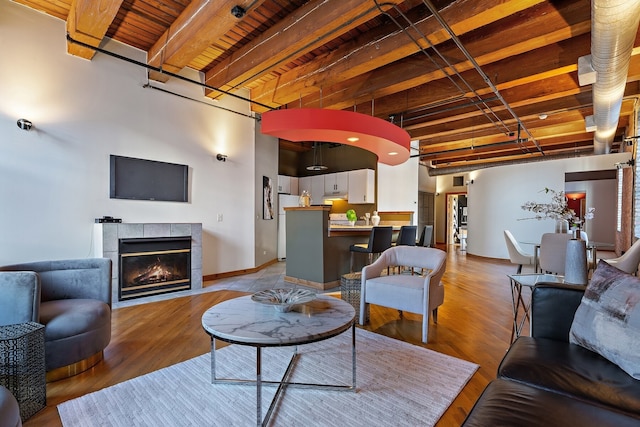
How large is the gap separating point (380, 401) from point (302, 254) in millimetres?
3342

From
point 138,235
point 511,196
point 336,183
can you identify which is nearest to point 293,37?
point 138,235

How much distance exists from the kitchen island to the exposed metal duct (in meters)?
3.24

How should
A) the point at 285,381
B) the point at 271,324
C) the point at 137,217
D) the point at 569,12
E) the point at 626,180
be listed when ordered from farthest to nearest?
the point at 626,180 → the point at 137,217 → the point at 569,12 → the point at 285,381 → the point at 271,324

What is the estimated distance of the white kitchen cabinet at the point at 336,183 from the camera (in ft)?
26.6

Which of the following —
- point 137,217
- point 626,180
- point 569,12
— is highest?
point 569,12

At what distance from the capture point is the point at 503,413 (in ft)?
3.69

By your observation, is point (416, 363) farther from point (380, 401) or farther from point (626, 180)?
point (626, 180)

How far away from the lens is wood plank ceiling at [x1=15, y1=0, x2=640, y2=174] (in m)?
3.11

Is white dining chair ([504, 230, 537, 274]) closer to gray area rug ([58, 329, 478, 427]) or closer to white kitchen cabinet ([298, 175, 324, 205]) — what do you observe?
gray area rug ([58, 329, 478, 427])

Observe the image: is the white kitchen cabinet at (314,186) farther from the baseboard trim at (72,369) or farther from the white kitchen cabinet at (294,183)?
the baseboard trim at (72,369)

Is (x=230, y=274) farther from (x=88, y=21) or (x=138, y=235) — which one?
(x=88, y=21)

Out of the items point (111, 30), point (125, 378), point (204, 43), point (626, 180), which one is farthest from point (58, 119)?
point (626, 180)

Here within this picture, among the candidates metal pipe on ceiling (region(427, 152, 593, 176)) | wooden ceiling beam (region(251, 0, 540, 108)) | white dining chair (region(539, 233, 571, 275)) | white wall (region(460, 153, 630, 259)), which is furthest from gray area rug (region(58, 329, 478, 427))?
metal pipe on ceiling (region(427, 152, 593, 176))

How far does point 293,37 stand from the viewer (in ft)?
11.7
